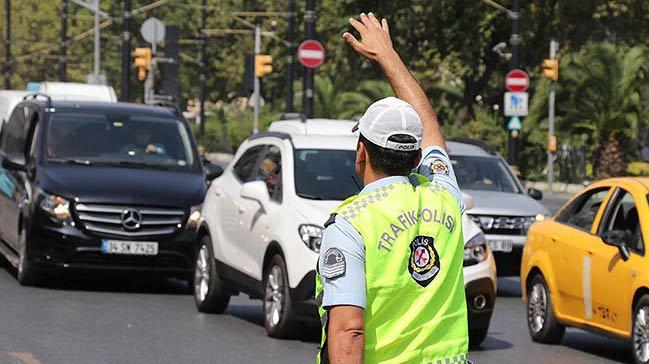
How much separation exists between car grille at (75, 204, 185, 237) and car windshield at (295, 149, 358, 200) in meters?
2.42

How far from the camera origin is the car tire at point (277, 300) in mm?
13766

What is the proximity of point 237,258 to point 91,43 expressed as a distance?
88.4 meters

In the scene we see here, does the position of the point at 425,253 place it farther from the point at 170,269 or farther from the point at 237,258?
the point at 170,269

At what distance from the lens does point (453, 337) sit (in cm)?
497

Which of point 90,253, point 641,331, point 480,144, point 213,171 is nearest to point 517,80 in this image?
point 480,144

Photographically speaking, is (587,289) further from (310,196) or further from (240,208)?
(240,208)

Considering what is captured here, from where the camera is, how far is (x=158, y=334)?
14.0 metres

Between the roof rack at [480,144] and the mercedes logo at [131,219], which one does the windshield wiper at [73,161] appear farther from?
the roof rack at [480,144]

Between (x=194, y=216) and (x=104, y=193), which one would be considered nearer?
(x=104, y=193)

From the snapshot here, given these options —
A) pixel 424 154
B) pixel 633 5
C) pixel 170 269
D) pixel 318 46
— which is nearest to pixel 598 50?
pixel 633 5

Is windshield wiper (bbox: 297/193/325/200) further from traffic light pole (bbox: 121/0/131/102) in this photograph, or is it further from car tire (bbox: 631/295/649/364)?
traffic light pole (bbox: 121/0/131/102)

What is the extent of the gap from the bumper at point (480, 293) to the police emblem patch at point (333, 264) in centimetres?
902

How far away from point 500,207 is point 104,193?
14.9 feet

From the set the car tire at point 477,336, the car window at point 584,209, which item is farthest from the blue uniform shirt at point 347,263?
the car window at point 584,209
